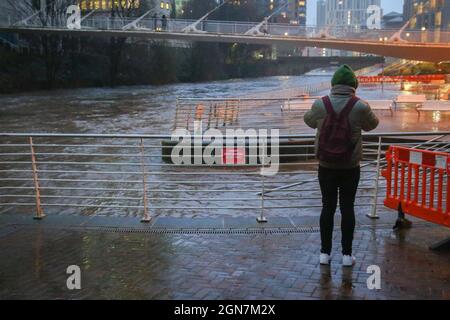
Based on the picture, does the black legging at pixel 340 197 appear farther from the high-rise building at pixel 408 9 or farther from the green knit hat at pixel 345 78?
the high-rise building at pixel 408 9

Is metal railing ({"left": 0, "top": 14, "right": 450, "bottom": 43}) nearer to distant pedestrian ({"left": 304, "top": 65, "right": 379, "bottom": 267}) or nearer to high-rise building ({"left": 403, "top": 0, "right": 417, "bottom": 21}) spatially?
distant pedestrian ({"left": 304, "top": 65, "right": 379, "bottom": 267})

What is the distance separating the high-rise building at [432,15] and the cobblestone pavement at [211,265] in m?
103

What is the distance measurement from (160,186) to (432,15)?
363ft

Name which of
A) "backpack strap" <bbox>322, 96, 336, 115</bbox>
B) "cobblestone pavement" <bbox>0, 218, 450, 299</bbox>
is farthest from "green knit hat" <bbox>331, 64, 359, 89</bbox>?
"cobblestone pavement" <bbox>0, 218, 450, 299</bbox>

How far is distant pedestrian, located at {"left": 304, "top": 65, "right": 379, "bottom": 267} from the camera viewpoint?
16.8 ft

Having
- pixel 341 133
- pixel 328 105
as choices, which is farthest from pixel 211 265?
pixel 328 105

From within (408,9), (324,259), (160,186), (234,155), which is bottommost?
(160,186)

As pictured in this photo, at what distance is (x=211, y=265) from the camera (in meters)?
5.62

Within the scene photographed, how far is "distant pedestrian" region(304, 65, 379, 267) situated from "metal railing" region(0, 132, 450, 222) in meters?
1.76

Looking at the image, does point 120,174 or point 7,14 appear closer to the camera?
point 120,174

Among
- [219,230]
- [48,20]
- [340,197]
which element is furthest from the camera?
[48,20]

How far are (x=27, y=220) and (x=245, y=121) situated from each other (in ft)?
51.5

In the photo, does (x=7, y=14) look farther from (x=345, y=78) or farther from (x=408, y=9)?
(x=408, y=9)
